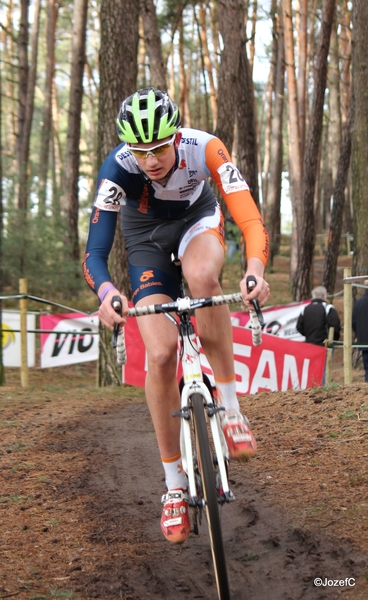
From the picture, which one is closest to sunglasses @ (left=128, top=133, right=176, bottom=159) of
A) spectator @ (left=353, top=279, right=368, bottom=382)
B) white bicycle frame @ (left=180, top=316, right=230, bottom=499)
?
white bicycle frame @ (left=180, top=316, right=230, bottom=499)

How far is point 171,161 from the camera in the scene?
426cm

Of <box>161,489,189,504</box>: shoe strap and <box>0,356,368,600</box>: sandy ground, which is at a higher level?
<box>161,489,189,504</box>: shoe strap

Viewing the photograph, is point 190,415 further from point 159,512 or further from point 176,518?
point 159,512

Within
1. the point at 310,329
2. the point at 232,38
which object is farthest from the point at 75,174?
the point at 310,329

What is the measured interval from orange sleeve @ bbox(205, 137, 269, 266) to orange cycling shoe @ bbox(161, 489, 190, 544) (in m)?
1.46

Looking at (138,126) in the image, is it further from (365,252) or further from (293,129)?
(293,129)

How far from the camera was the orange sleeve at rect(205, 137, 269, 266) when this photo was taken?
3967 mm

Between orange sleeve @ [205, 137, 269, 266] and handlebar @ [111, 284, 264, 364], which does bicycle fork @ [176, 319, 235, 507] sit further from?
orange sleeve @ [205, 137, 269, 266]

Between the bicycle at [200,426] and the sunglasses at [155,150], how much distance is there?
841 millimetres

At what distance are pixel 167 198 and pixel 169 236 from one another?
23 cm

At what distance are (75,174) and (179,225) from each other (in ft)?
65.2

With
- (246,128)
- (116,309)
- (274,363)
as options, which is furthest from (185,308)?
(246,128)

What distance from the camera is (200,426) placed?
3748 mm

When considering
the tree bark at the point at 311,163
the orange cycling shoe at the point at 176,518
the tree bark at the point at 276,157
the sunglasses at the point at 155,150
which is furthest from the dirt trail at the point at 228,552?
the tree bark at the point at 276,157
